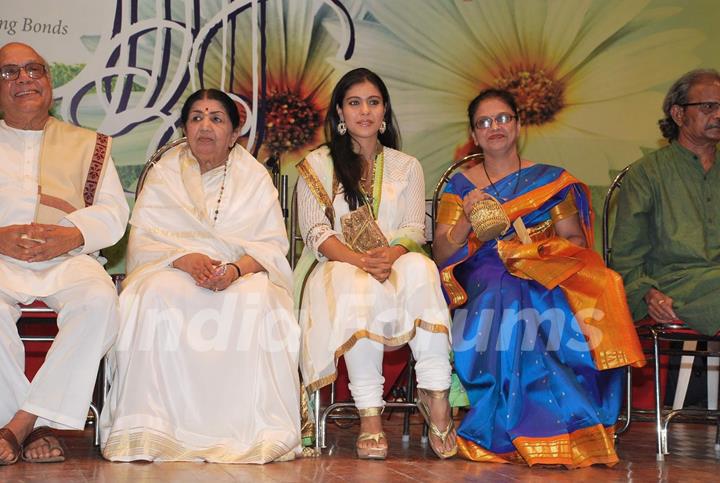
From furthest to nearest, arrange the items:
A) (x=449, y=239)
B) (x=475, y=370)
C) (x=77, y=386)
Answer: (x=449, y=239)
(x=475, y=370)
(x=77, y=386)

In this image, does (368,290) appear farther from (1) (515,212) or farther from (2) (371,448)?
(1) (515,212)

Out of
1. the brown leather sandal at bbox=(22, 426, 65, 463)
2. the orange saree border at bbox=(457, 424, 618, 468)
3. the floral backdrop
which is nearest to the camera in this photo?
the brown leather sandal at bbox=(22, 426, 65, 463)

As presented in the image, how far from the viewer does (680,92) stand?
4570 millimetres

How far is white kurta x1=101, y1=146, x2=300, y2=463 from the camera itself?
147 inches

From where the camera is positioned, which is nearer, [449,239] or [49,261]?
[49,261]

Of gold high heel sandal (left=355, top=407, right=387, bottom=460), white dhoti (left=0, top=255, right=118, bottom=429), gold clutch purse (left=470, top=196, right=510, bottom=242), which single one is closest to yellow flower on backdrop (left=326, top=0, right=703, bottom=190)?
gold clutch purse (left=470, top=196, right=510, bottom=242)

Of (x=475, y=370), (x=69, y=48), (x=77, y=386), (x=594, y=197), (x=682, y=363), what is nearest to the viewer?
(x=77, y=386)

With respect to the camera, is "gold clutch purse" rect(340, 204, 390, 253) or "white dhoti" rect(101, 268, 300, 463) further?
"gold clutch purse" rect(340, 204, 390, 253)

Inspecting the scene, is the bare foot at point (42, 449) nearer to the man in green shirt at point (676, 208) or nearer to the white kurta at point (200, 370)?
the white kurta at point (200, 370)

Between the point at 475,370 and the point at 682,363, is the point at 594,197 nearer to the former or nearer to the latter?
the point at 682,363

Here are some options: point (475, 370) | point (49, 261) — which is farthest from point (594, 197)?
point (49, 261)

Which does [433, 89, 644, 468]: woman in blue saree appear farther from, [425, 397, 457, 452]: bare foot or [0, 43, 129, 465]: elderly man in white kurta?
[0, 43, 129, 465]: elderly man in white kurta

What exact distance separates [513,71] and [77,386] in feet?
11.7

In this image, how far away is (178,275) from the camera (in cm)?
398
